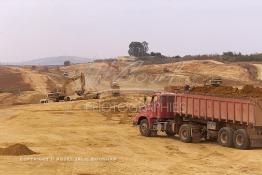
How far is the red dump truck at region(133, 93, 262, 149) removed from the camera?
21.8 m

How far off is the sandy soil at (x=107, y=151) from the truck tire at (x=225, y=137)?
0.31m

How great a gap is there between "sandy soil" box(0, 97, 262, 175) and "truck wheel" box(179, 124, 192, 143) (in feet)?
1.05

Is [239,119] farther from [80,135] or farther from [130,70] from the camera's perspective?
[130,70]

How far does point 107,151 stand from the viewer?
21891 mm

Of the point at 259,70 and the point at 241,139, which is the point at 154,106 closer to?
the point at 241,139

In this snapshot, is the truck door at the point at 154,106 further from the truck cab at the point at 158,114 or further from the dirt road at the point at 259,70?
the dirt road at the point at 259,70

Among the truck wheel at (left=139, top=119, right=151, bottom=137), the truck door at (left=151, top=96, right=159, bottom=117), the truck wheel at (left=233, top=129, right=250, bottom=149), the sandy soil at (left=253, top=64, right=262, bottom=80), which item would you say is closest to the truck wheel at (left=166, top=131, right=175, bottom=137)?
the truck wheel at (left=139, top=119, right=151, bottom=137)

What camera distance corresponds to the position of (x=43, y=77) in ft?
268

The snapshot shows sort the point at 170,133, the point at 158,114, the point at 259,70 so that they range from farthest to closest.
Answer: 1. the point at 259,70
2. the point at 170,133
3. the point at 158,114

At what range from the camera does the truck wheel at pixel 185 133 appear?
2509cm

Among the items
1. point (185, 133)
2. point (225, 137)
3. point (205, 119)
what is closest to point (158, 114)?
point (185, 133)

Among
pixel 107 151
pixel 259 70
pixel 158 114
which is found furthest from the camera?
pixel 259 70

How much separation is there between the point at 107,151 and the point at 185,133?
16.9 feet

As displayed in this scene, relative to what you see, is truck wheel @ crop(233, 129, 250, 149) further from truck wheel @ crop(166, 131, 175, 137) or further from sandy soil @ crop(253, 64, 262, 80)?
sandy soil @ crop(253, 64, 262, 80)
